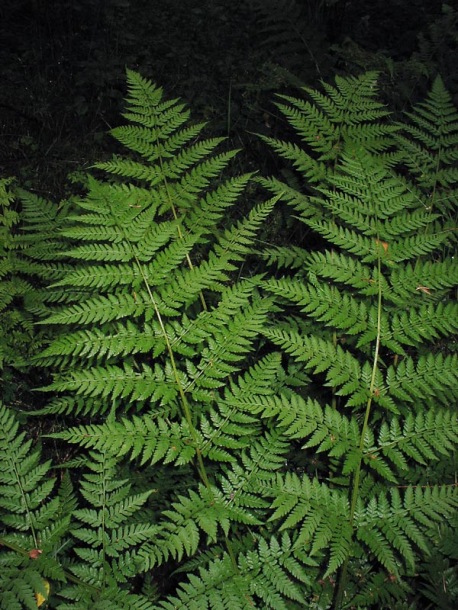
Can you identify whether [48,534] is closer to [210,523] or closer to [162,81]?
[210,523]

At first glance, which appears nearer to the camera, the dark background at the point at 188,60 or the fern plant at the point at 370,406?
the fern plant at the point at 370,406

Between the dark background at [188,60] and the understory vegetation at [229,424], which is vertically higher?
the dark background at [188,60]

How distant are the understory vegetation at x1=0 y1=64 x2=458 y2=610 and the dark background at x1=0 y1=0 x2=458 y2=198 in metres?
1.34

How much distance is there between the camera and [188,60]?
522cm

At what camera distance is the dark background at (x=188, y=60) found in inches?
171

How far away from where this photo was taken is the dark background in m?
4.33

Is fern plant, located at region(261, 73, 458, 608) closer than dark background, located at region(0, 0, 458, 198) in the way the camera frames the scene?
Yes

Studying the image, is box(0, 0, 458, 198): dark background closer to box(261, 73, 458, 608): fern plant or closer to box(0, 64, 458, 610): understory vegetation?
box(0, 64, 458, 610): understory vegetation

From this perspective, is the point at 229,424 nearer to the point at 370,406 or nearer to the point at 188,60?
the point at 370,406

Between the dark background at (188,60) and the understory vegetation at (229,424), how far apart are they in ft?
4.39

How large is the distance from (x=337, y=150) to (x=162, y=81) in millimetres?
2502

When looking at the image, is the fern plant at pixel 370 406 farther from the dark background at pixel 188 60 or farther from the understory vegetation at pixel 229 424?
the dark background at pixel 188 60

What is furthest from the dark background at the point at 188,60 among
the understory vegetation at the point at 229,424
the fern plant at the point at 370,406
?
the fern plant at the point at 370,406

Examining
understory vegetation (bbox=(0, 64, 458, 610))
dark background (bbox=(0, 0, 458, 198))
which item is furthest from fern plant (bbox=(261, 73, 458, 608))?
dark background (bbox=(0, 0, 458, 198))
